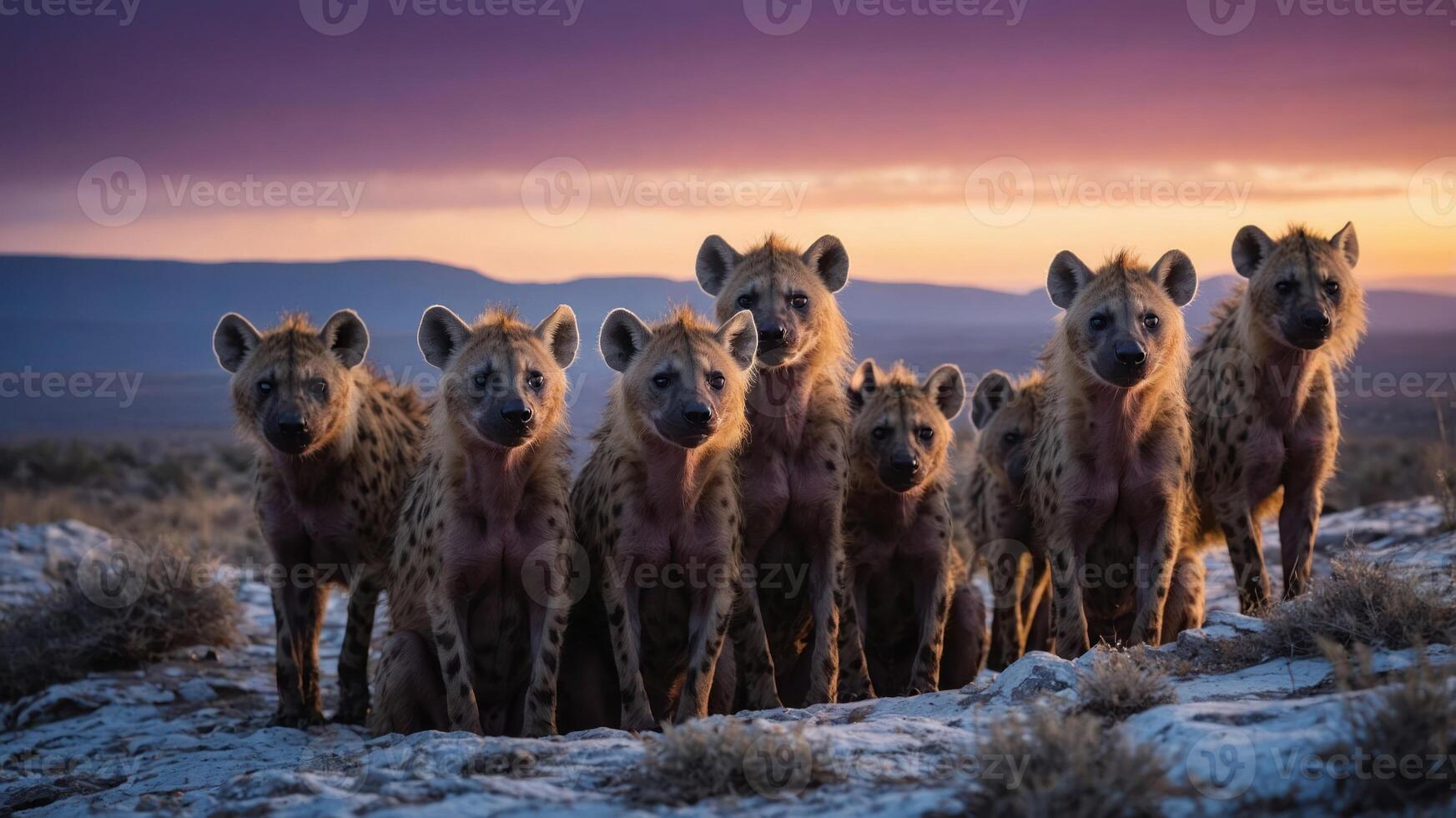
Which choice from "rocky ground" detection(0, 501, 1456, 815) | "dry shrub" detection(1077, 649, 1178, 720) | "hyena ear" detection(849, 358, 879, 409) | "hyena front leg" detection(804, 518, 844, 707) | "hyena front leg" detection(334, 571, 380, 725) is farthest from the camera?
"hyena ear" detection(849, 358, 879, 409)

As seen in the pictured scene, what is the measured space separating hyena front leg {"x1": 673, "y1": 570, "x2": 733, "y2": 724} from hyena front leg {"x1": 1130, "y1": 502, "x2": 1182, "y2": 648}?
203 cm

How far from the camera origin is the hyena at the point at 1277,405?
6586 mm

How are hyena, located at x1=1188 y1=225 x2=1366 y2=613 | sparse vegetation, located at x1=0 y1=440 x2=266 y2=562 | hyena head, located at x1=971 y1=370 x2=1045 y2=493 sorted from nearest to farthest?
hyena, located at x1=1188 y1=225 x2=1366 y2=613 → hyena head, located at x1=971 y1=370 x2=1045 y2=493 → sparse vegetation, located at x1=0 y1=440 x2=266 y2=562

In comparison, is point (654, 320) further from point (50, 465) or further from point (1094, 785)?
point (50, 465)

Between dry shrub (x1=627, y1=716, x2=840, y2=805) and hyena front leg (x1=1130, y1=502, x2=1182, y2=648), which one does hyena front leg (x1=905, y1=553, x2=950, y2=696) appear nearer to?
hyena front leg (x1=1130, y1=502, x2=1182, y2=648)

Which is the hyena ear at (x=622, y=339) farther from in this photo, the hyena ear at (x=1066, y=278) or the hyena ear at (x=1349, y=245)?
the hyena ear at (x=1349, y=245)

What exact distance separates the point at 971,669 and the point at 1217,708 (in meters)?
3.28

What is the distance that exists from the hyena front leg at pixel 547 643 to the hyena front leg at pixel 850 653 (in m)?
1.56

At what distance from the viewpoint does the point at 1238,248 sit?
694cm

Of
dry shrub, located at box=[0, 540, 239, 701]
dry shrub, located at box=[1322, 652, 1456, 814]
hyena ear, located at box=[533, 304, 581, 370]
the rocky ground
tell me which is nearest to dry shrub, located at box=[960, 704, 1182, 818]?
the rocky ground

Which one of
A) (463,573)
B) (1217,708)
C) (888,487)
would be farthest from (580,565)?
(1217,708)

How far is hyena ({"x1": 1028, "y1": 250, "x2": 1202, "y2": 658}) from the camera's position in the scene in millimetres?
5941

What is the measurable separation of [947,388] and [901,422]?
0.76m

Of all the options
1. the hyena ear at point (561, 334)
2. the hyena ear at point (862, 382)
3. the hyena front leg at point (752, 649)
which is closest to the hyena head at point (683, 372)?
the hyena ear at point (561, 334)
